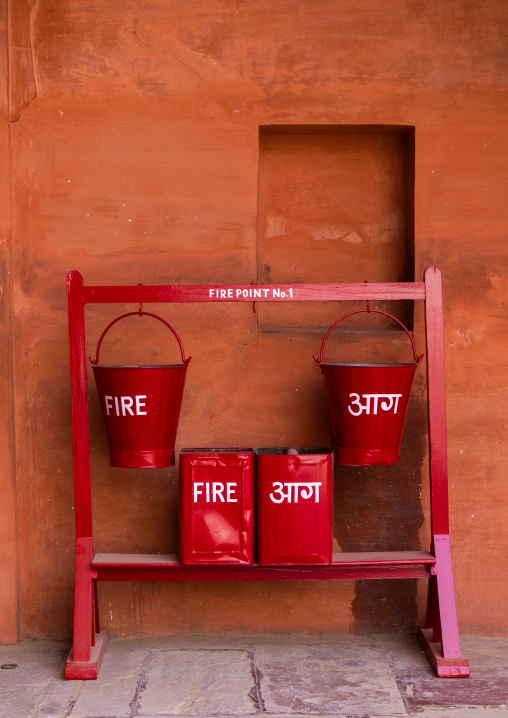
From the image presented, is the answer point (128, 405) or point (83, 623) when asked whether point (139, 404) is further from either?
point (83, 623)

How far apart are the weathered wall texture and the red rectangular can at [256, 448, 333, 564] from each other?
52cm

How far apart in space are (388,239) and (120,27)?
1743 millimetres

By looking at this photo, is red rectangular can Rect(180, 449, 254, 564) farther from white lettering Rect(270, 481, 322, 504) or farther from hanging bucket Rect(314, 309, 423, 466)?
hanging bucket Rect(314, 309, 423, 466)

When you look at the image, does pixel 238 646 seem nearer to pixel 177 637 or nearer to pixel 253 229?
pixel 177 637

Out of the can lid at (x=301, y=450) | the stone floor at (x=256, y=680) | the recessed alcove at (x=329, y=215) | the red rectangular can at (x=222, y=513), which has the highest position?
the recessed alcove at (x=329, y=215)

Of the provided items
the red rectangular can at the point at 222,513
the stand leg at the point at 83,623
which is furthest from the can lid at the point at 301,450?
the stand leg at the point at 83,623

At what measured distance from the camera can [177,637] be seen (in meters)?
3.50

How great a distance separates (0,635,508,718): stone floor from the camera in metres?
2.79

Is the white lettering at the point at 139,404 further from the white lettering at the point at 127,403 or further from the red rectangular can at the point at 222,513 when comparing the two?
the red rectangular can at the point at 222,513

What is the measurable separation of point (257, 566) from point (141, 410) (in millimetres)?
869

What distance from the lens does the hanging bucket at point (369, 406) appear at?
2.98 meters

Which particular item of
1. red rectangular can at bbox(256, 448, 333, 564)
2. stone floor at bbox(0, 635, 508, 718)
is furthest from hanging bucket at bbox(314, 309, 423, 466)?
stone floor at bbox(0, 635, 508, 718)

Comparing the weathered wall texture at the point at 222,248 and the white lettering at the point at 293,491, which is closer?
the white lettering at the point at 293,491

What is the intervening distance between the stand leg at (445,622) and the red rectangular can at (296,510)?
512mm
